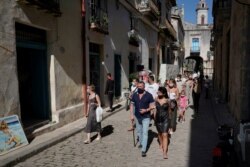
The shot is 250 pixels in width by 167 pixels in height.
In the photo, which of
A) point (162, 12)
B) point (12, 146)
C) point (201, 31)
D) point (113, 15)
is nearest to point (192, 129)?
point (12, 146)

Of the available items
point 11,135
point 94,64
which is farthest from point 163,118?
point 94,64

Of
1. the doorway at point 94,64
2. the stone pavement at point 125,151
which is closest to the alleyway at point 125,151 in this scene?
the stone pavement at point 125,151

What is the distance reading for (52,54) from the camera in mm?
8633

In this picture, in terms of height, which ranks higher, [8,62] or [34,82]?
[8,62]

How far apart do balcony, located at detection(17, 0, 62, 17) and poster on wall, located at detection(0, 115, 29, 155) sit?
2.82 m

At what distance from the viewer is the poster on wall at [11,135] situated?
619cm

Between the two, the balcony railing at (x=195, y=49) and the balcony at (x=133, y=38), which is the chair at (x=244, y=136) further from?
the balcony railing at (x=195, y=49)

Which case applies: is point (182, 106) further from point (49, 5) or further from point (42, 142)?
point (49, 5)

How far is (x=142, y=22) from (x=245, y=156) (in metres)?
15.5

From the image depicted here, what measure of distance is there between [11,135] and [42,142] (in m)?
0.87

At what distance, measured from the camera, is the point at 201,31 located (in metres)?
54.9

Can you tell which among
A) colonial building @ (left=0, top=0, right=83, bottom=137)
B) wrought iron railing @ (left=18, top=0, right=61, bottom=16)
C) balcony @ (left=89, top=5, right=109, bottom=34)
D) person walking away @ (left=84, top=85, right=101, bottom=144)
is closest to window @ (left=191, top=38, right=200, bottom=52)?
balcony @ (left=89, top=5, right=109, bottom=34)

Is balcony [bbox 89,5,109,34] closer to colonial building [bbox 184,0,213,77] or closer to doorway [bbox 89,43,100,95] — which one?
doorway [bbox 89,43,100,95]

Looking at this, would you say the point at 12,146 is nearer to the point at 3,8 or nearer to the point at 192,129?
the point at 3,8
